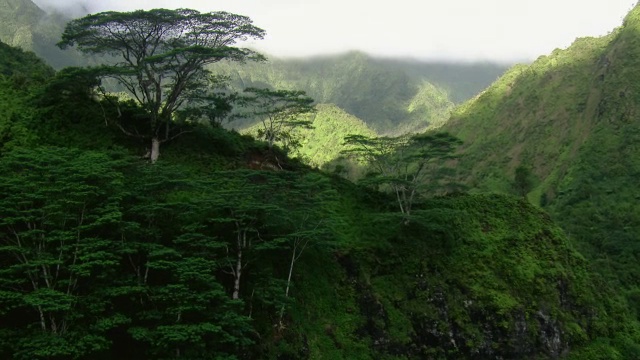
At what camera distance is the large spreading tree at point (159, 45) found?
29.7 m

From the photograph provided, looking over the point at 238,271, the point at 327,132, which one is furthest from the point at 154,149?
the point at 327,132

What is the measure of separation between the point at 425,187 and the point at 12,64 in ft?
143

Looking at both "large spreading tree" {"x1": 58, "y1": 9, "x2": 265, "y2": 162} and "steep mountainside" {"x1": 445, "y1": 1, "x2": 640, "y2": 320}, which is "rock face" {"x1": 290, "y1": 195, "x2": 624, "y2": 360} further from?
"steep mountainside" {"x1": 445, "y1": 1, "x2": 640, "y2": 320}

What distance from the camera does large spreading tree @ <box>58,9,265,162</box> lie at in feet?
97.4

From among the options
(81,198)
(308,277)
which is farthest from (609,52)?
(81,198)

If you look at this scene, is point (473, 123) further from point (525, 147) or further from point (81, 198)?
point (81, 198)

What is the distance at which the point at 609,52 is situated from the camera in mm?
145000

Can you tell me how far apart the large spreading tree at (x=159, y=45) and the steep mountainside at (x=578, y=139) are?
61704 mm

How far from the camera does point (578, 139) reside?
13325cm

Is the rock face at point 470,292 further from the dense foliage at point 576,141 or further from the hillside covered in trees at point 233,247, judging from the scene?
the dense foliage at point 576,141

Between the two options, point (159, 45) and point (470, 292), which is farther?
point (159, 45)

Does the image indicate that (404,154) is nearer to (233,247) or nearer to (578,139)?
(233,247)

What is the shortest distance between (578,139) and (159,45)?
132 metres

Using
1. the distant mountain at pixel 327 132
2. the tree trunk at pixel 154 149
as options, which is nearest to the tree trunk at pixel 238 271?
the tree trunk at pixel 154 149
